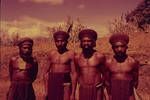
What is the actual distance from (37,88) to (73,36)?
1408 centimetres

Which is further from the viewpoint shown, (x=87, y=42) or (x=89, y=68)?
(x=89, y=68)

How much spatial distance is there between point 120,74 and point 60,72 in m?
1.31

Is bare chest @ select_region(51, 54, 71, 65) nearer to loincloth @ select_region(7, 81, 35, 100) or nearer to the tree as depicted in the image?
loincloth @ select_region(7, 81, 35, 100)

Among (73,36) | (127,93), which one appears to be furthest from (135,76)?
(73,36)

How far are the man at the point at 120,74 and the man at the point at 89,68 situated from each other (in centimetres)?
21

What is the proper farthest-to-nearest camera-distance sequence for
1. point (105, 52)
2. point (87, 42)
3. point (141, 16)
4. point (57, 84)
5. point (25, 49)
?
point (141, 16) → point (105, 52) → point (57, 84) → point (25, 49) → point (87, 42)

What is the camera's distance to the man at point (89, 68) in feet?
21.4

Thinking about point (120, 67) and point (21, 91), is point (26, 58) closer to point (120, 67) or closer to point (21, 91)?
point (21, 91)

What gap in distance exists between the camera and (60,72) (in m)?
7.13

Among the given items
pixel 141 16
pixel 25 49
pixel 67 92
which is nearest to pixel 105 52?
pixel 67 92

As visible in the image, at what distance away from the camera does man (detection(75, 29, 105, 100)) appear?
21.4 feet

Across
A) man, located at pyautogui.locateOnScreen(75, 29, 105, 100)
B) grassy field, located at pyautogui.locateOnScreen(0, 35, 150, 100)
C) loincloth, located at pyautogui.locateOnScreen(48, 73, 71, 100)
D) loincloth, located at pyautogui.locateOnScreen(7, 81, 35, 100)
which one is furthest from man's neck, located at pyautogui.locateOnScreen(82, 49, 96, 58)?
grassy field, located at pyautogui.locateOnScreen(0, 35, 150, 100)

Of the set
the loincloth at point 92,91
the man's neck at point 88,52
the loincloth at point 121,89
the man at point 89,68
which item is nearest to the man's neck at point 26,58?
the man at point 89,68

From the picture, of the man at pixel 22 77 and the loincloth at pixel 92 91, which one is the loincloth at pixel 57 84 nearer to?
the man at pixel 22 77
